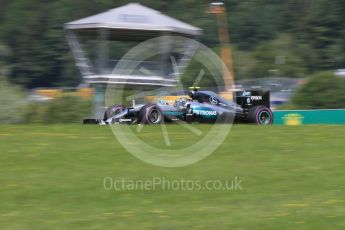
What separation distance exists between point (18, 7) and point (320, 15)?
134ft

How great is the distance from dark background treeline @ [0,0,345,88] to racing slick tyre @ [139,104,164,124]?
49517 millimetres

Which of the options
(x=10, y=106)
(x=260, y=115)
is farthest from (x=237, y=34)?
(x=260, y=115)

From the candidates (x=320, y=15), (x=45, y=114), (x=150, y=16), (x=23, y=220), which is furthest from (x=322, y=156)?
(x=320, y=15)

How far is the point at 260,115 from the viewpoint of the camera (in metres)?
22.4

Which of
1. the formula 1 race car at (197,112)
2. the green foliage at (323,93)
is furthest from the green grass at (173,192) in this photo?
the green foliage at (323,93)

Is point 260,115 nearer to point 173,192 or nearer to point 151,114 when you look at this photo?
point 151,114

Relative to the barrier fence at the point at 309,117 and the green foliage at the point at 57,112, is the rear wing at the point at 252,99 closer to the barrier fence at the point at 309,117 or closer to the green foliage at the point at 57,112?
the barrier fence at the point at 309,117

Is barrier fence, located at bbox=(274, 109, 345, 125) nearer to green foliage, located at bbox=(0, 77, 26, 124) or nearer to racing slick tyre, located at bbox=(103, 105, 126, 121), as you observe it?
racing slick tyre, located at bbox=(103, 105, 126, 121)

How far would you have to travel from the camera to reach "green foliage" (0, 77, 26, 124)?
25.2 m

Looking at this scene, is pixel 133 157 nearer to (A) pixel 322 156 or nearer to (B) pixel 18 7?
(A) pixel 322 156

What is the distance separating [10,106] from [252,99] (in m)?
8.80

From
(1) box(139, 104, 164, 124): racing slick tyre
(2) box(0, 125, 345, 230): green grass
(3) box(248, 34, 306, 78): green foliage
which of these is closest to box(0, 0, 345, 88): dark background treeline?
(3) box(248, 34, 306, 78): green foliage

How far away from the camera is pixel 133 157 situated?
44.4 ft

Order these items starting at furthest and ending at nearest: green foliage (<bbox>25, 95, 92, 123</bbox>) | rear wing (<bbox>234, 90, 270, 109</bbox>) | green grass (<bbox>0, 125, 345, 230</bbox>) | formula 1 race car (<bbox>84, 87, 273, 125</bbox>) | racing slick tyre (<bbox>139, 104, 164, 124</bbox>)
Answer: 1. green foliage (<bbox>25, 95, 92, 123</bbox>)
2. rear wing (<bbox>234, 90, 270, 109</bbox>)
3. formula 1 race car (<bbox>84, 87, 273, 125</bbox>)
4. racing slick tyre (<bbox>139, 104, 164, 124</bbox>)
5. green grass (<bbox>0, 125, 345, 230</bbox>)
